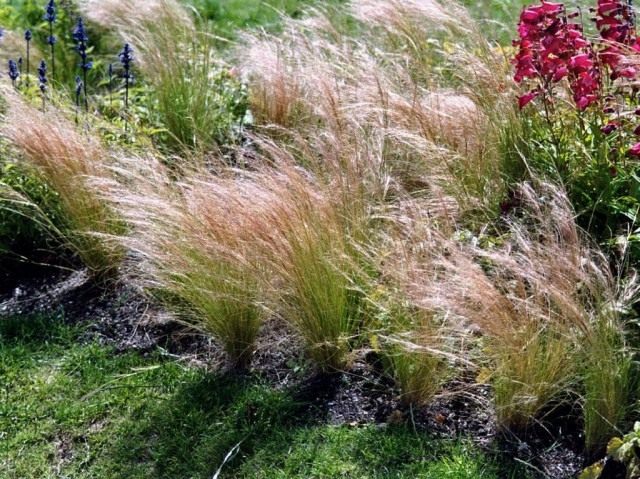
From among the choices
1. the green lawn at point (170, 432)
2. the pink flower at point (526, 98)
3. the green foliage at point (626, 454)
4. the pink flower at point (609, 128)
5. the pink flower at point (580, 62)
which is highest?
the pink flower at point (580, 62)

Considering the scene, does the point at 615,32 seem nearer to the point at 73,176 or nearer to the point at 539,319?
the point at 539,319

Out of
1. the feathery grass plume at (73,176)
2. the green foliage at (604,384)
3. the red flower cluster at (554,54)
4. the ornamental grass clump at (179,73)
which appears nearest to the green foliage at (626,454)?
the green foliage at (604,384)

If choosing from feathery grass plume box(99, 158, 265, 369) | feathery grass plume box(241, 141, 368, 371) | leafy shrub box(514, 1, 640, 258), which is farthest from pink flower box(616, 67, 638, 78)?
feathery grass plume box(99, 158, 265, 369)

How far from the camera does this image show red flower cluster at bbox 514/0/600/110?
12.6 ft

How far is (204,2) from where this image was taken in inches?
329

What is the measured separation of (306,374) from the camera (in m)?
3.75

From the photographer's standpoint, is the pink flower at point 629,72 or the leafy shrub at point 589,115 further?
the leafy shrub at point 589,115

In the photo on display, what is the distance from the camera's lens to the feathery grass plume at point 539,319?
3109 millimetres

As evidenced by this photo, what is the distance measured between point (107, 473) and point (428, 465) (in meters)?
1.16

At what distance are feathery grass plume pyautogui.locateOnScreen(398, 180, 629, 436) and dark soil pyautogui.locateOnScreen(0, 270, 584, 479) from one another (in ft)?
0.36

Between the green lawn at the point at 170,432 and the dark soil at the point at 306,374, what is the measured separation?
0.25 feet

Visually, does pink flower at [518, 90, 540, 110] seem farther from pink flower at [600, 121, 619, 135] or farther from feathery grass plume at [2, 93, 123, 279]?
feathery grass plume at [2, 93, 123, 279]

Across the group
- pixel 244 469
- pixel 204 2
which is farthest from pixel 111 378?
pixel 204 2

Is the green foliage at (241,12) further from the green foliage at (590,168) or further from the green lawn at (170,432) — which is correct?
the green lawn at (170,432)
